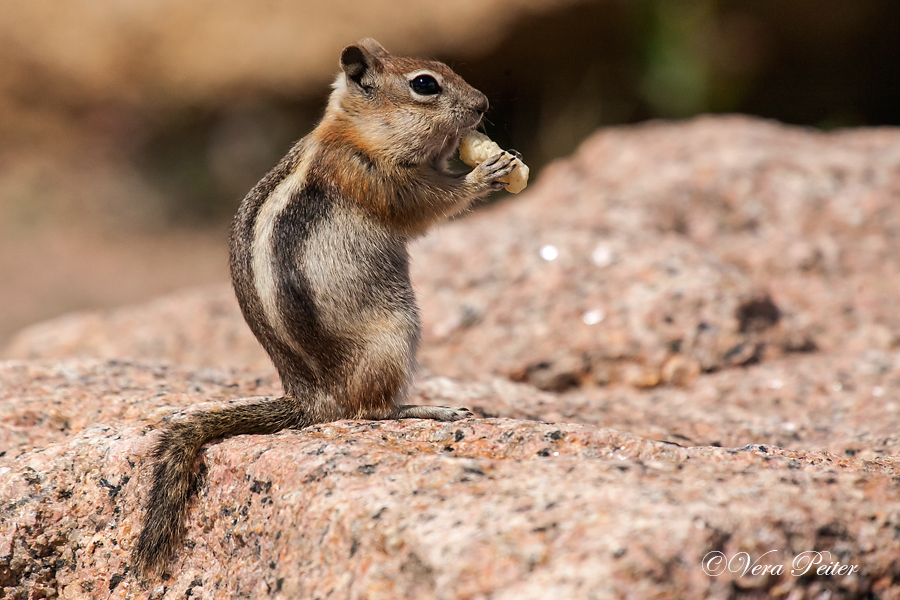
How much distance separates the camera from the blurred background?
10156 mm

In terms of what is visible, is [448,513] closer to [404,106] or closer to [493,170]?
[493,170]

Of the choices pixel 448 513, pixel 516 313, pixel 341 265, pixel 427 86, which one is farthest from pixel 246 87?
pixel 448 513

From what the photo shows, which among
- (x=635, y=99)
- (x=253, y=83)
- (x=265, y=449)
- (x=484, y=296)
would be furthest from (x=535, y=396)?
(x=253, y=83)

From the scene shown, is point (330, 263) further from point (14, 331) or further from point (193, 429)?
point (14, 331)

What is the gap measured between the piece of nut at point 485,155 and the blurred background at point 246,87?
586 centimetres

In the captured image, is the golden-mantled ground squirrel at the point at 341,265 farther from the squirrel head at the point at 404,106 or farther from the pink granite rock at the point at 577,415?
the pink granite rock at the point at 577,415

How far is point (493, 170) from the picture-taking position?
3553 mm

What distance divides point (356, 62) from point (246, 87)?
8489mm

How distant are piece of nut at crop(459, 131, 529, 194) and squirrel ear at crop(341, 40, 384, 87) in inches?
20.7

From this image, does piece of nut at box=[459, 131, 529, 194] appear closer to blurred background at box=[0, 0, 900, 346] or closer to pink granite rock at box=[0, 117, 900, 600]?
pink granite rock at box=[0, 117, 900, 600]

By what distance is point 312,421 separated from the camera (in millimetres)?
3217

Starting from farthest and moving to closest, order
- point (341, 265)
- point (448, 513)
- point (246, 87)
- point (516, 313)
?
point (246, 87) < point (516, 313) < point (341, 265) < point (448, 513)

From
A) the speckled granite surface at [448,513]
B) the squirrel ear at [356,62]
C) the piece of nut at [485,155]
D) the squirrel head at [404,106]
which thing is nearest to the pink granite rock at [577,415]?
the speckled granite surface at [448,513]

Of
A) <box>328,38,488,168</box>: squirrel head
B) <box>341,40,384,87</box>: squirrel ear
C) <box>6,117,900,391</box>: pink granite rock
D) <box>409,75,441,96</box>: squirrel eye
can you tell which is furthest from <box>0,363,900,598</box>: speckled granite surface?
<box>6,117,900,391</box>: pink granite rock
